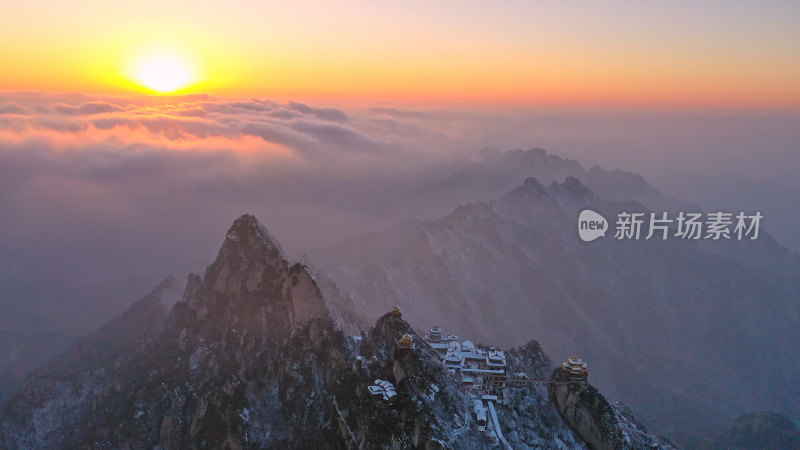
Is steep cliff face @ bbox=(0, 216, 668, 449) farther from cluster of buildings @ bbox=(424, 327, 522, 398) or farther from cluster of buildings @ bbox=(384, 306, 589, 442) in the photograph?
cluster of buildings @ bbox=(424, 327, 522, 398)

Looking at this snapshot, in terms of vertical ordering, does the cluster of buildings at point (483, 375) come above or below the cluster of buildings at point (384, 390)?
above

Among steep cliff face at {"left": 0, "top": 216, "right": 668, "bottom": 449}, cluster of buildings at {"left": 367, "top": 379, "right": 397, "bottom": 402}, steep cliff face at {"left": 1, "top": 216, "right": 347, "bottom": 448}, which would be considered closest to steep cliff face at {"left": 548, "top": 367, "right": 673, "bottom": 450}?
steep cliff face at {"left": 0, "top": 216, "right": 668, "bottom": 449}

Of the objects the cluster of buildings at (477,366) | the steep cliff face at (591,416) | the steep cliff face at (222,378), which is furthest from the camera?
the steep cliff face at (222,378)

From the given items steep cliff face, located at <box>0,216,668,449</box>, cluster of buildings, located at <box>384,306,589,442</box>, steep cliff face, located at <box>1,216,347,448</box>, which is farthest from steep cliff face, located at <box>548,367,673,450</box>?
steep cliff face, located at <box>1,216,347,448</box>

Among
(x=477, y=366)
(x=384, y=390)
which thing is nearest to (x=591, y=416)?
(x=477, y=366)

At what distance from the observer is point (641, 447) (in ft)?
392

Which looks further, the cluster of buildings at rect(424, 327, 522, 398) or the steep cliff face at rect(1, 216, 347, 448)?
the steep cliff face at rect(1, 216, 347, 448)

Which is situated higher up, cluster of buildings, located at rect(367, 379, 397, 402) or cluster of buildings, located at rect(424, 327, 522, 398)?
cluster of buildings, located at rect(424, 327, 522, 398)

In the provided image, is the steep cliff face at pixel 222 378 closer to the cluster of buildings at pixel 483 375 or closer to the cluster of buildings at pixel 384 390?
the cluster of buildings at pixel 384 390

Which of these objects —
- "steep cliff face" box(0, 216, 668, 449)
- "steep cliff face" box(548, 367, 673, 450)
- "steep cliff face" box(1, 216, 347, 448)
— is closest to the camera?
"steep cliff face" box(548, 367, 673, 450)

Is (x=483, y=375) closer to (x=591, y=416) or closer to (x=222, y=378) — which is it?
(x=591, y=416)

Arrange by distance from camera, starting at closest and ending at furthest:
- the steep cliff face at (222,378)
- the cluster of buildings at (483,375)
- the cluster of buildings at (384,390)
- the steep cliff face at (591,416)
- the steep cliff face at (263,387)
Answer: the steep cliff face at (591,416)
the cluster of buildings at (384,390)
the steep cliff face at (263,387)
the cluster of buildings at (483,375)
the steep cliff face at (222,378)

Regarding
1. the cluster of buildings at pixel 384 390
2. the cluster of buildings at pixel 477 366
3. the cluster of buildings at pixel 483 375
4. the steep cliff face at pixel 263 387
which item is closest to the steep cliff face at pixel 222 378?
the steep cliff face at pixel 263 387

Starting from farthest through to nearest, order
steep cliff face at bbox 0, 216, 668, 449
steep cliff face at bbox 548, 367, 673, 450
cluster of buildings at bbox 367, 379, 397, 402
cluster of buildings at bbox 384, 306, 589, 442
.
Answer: cluster of buildings at bbox 384, 306, 589, 442 < steep cliff face at bbox 0, 216, 668, 449 < cluster of buildings at bbox 367, 379, 397, 402 < steep cliff face at bbox 548, 367, 673, 450
